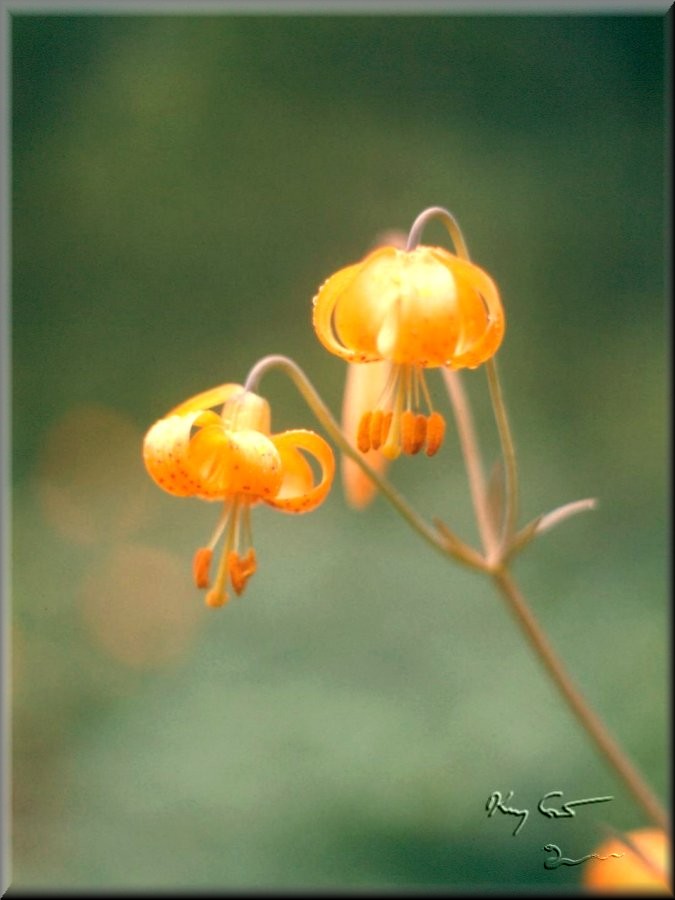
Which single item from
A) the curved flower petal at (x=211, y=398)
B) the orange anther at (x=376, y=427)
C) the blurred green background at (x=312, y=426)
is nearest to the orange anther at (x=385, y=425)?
the orange anther at (x=376, y=427)

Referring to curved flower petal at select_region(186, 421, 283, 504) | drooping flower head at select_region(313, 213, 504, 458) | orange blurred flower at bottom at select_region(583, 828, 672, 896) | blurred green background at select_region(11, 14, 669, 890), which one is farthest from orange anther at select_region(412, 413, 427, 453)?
blurred green background at select_region(11, 14, 669, 890)

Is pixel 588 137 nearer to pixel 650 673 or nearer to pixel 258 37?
pixel 258 37

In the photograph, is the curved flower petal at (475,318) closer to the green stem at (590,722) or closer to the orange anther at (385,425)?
the orange anther at (385,425)

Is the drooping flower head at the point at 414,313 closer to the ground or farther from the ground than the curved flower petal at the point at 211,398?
farther from the ground

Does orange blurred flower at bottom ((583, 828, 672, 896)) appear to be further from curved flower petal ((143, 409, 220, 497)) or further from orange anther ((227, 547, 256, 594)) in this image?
curved flower petal ((143, 409, 220, 497))

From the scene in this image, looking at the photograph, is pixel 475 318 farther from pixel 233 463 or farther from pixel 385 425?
pixel 233 463

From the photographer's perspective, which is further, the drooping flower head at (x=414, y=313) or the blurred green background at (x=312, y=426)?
the blurred green background at (x=312, y=426)

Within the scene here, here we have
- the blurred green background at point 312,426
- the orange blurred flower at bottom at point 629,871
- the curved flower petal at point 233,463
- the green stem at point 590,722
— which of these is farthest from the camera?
the blurred green background at point 312,426

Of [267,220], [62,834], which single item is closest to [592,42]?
[267,220]
